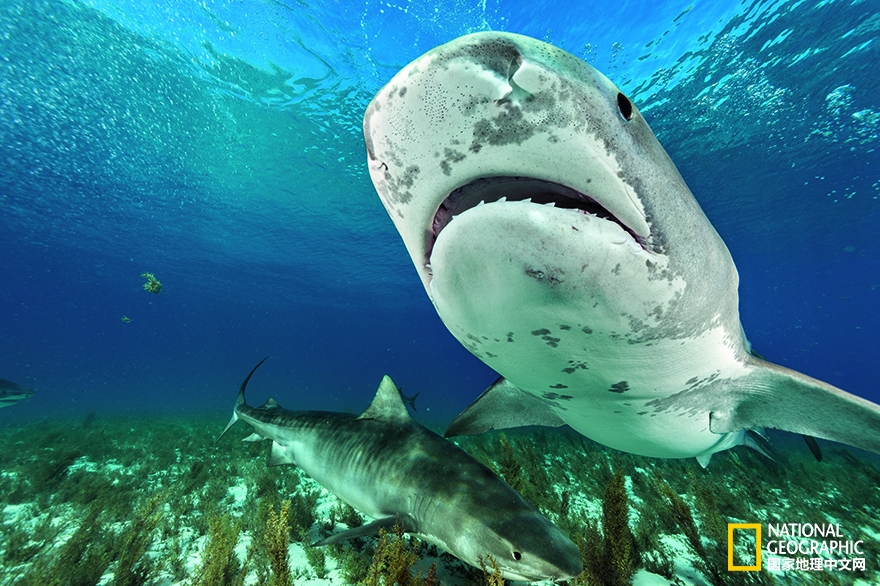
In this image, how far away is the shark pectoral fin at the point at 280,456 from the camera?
4.41m

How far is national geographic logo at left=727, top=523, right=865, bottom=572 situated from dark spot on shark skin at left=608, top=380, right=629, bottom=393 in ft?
6.68

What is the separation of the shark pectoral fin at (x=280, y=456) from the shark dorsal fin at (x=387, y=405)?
1.44 meters

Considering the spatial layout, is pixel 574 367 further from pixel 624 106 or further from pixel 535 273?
pixel 624 106

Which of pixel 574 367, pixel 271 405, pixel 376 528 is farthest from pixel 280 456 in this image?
pixel 574 367

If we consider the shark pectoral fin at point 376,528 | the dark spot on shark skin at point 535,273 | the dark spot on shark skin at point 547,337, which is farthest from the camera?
the shark pectoral fin at point 376,528

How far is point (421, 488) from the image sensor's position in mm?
2648

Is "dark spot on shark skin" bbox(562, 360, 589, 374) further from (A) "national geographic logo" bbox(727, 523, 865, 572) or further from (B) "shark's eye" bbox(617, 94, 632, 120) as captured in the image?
(A) "national geographic logo" bbox(727, 523, 865, 572)

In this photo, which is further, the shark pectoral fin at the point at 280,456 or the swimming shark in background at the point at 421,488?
the shark pectoral fin at the point at 280,456

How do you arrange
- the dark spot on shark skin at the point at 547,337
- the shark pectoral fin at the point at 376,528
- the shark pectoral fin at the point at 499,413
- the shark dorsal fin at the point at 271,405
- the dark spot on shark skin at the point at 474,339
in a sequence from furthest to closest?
the shark dorsal fin at the point at 271,405 → the shark pectoral fin at the point at 499,413 → the shark pectoral fin at the point at 376,528 → the dark spot on shark skin at the point at 474,339 → the dark spot on shark skin at the point at 547,337

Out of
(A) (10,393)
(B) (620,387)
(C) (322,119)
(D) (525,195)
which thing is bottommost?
(A) (10,393)

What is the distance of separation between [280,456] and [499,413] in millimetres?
3044

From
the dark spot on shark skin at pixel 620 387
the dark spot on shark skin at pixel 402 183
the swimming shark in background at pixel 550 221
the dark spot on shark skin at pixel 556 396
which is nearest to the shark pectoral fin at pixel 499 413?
the dark spot on shark skin at pixel 556 396

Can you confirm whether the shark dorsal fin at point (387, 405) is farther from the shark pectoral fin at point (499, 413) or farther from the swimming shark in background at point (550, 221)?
the swimming shark in background at point (550, 221)

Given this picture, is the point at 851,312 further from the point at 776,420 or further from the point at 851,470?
the point at 776,420
